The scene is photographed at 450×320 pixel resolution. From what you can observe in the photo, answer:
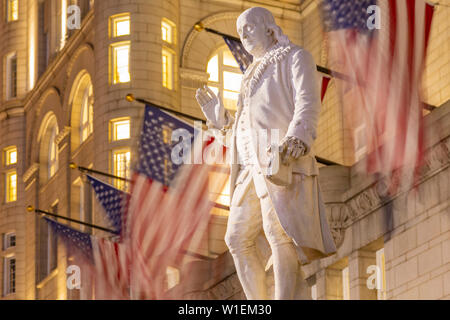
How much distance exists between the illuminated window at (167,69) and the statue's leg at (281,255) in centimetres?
3137

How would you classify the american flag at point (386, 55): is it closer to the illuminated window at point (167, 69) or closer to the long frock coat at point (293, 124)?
the long frock coat at point (293, 124)

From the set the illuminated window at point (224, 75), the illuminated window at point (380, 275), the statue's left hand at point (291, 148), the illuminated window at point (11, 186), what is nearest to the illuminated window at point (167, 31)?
the illuminated window at point (224, 75)

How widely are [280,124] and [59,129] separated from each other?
3950 cm

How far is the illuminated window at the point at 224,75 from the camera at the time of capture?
44.9 meters

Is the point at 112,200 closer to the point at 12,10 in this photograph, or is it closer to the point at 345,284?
the point at 345,284

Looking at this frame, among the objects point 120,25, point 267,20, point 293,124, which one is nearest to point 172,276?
point 120,25

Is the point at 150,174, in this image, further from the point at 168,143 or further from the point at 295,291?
the point at 295,291

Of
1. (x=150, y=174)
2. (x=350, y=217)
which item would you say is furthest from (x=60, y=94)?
(x=350, y=217)

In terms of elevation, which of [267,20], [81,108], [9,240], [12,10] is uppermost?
[12,10]

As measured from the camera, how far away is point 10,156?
59094 mm

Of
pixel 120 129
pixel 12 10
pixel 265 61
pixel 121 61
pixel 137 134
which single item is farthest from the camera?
pixel 12 10

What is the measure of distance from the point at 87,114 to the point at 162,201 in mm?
16426

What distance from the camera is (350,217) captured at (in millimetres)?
26500

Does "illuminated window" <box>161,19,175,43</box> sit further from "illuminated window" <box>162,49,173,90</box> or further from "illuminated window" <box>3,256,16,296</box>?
"illuminated window" <box>3,256,16,296</box>
